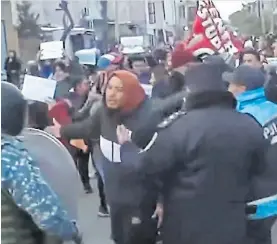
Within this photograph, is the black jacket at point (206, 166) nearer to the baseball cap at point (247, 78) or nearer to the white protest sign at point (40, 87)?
the baseball cap at point (247, 78)

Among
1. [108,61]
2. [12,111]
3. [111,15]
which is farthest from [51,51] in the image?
[111,15]

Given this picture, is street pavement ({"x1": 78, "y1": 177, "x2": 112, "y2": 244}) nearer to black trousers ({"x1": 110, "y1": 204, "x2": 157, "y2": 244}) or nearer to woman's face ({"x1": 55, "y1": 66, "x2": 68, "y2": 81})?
woman's face ({"x1": 55, "y1": 66, "x2": 68, "y2": 81})

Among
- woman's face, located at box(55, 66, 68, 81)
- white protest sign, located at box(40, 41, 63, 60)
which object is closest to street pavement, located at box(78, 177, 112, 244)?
woman's face, located at box(55, 66, 68, 81)

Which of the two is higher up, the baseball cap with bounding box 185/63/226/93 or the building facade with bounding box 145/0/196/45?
the baseball cap with bounding box 185/63/226/93

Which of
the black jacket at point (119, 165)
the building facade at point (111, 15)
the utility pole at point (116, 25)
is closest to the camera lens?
the black jacket at point (119, 165)

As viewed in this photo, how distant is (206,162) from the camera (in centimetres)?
429

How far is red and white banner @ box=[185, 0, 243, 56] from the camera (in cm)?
876

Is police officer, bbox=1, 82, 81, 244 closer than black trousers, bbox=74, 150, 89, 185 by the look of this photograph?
Yes

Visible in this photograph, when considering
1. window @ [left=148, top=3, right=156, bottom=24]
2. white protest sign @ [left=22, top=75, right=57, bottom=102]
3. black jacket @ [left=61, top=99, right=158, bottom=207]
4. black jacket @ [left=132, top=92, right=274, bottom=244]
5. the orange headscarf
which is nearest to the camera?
black jacket @ [left=132, top=92, right=274, bottom=244]

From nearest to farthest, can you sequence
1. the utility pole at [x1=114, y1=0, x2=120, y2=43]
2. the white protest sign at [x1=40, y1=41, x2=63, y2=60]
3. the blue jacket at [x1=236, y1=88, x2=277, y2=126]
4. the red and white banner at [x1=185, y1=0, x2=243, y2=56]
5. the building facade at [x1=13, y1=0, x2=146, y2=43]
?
the blue jacket at [x1=236, y1=88, x2=277, y2=126], the red and white banner at [x1=185, y1=0, x2=243, y2=56], the white protest sign at [x1=40, y1=41, x2=63, y2=60], the building facade at [x1=13, y1=0, x2=146, y2=43], the utility pole at [x1=114, y1=0, x2=120, y2=43]

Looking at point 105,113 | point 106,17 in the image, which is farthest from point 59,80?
point 106,17

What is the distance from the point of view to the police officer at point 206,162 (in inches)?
169

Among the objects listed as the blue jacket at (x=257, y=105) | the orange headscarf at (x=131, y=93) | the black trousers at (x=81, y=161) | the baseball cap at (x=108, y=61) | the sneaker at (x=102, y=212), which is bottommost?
the sneaker at (x=102, y=212)

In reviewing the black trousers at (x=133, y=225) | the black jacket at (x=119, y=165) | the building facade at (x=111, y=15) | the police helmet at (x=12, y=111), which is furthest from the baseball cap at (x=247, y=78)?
the building facade at (x=111, y=15)
